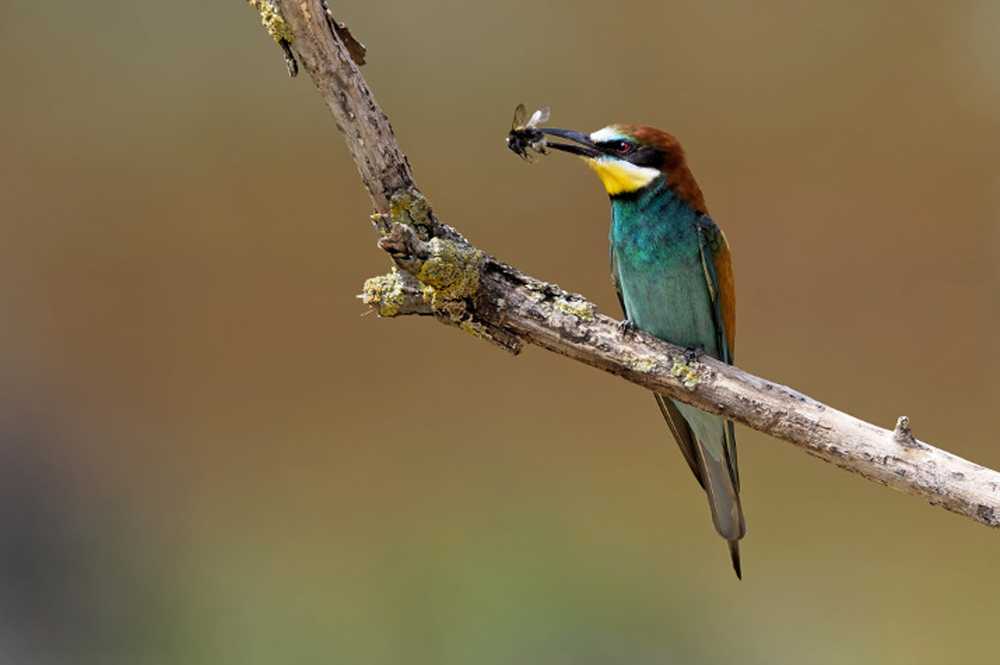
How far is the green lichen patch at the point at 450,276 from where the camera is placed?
52.9 inches

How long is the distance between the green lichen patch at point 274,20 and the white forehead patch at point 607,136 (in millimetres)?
577

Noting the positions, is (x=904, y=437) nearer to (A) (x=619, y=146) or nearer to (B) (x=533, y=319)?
(B) (x=533, y=319)

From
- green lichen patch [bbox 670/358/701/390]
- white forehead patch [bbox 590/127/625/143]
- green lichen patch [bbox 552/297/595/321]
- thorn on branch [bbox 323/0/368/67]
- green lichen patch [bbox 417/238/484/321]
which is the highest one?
white forehead patch [bbox 590/127/625/143]

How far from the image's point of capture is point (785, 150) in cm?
220

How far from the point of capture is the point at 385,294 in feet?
4.52

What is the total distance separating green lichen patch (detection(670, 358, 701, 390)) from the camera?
1.44 metres

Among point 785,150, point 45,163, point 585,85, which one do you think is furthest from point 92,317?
point 785,150

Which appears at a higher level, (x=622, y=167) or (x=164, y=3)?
(x=164, y=3)

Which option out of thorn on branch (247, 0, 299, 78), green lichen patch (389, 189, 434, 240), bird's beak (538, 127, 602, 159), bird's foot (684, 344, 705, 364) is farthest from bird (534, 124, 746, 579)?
thorn on branch (247, 0, 299, 78)

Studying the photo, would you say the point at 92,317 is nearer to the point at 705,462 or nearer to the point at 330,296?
the point at 330,296

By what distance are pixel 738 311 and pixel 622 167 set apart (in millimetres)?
634

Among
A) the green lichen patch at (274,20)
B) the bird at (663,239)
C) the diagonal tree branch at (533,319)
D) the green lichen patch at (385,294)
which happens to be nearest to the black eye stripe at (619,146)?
the bird at (663,239)

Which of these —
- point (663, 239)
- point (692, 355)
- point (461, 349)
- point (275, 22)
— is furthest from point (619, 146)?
point (461, 349)

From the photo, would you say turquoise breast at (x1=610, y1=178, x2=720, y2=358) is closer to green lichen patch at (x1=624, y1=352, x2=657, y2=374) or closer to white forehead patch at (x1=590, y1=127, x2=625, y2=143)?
white forehead patch at (x1=590, y1=127, x2=625, y2=143)
